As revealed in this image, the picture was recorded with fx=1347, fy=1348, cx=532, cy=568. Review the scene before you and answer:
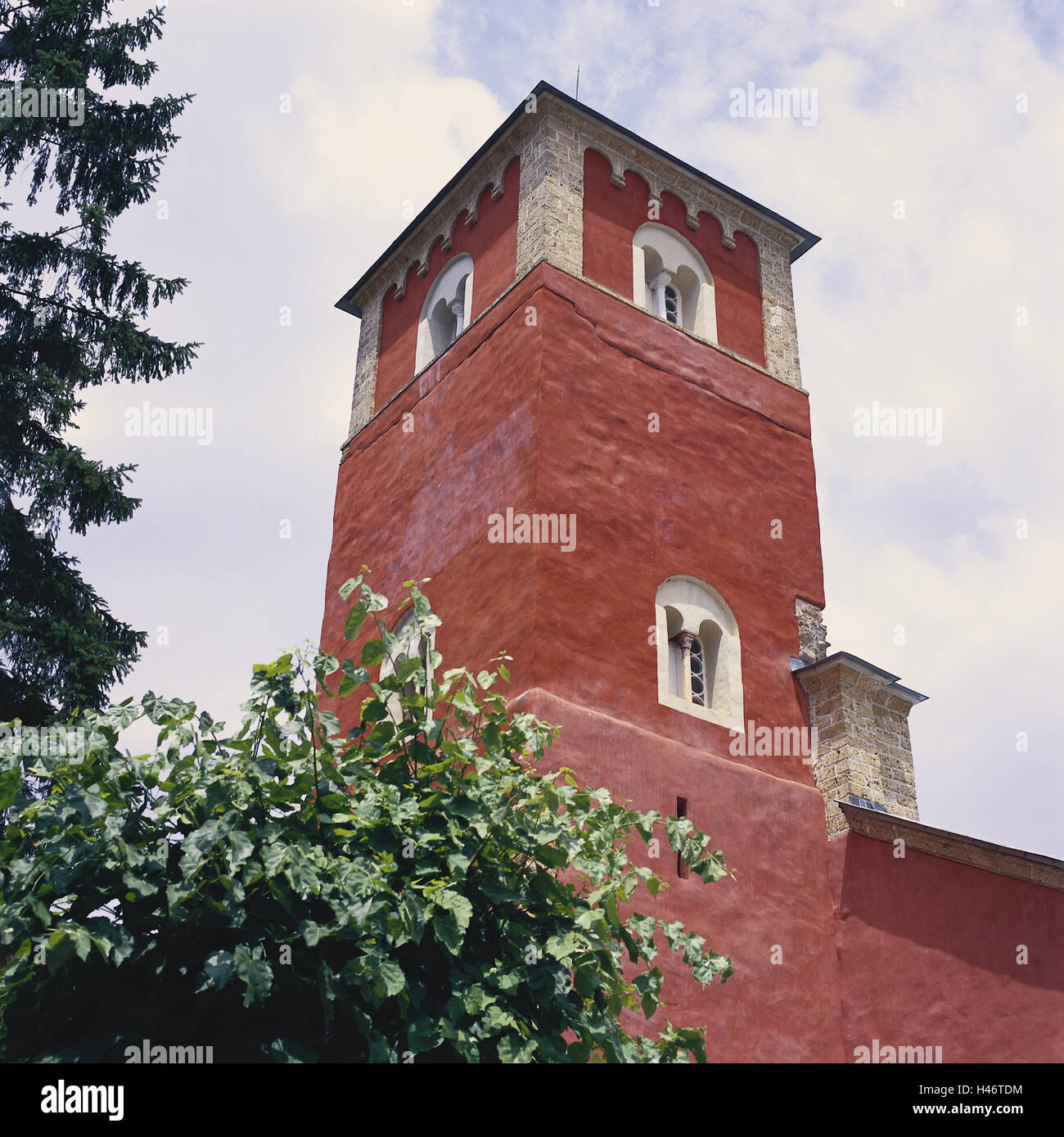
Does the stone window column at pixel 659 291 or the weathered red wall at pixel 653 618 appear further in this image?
the stone window column at pixel 659 291

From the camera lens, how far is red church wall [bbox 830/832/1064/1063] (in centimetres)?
1051

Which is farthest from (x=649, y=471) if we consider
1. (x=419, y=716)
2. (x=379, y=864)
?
(x=379, y=864)

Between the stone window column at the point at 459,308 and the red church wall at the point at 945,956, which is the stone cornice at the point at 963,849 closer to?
the red church wall at the point at 945,956

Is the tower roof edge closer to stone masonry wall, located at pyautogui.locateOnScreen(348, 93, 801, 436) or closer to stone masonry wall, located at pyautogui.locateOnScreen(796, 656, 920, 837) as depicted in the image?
stone masonry wall, located at pyautogui.locateOnScreen(348, 93, 801, 436)

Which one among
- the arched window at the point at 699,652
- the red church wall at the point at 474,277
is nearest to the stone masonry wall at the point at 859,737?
the arched window at the point at 699,652

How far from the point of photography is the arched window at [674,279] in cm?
1495

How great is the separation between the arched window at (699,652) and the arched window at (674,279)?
3.66 meters

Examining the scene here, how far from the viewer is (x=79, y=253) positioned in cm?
1290

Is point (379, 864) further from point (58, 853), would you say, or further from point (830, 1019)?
point (830, 1019)

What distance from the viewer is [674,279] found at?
1549 centimetres

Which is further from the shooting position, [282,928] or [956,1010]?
[956,1010]

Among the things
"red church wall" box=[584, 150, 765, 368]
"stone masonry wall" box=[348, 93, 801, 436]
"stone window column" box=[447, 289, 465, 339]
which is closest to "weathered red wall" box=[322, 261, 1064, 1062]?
"red church wall" box=[584, 150, 765, 368]
